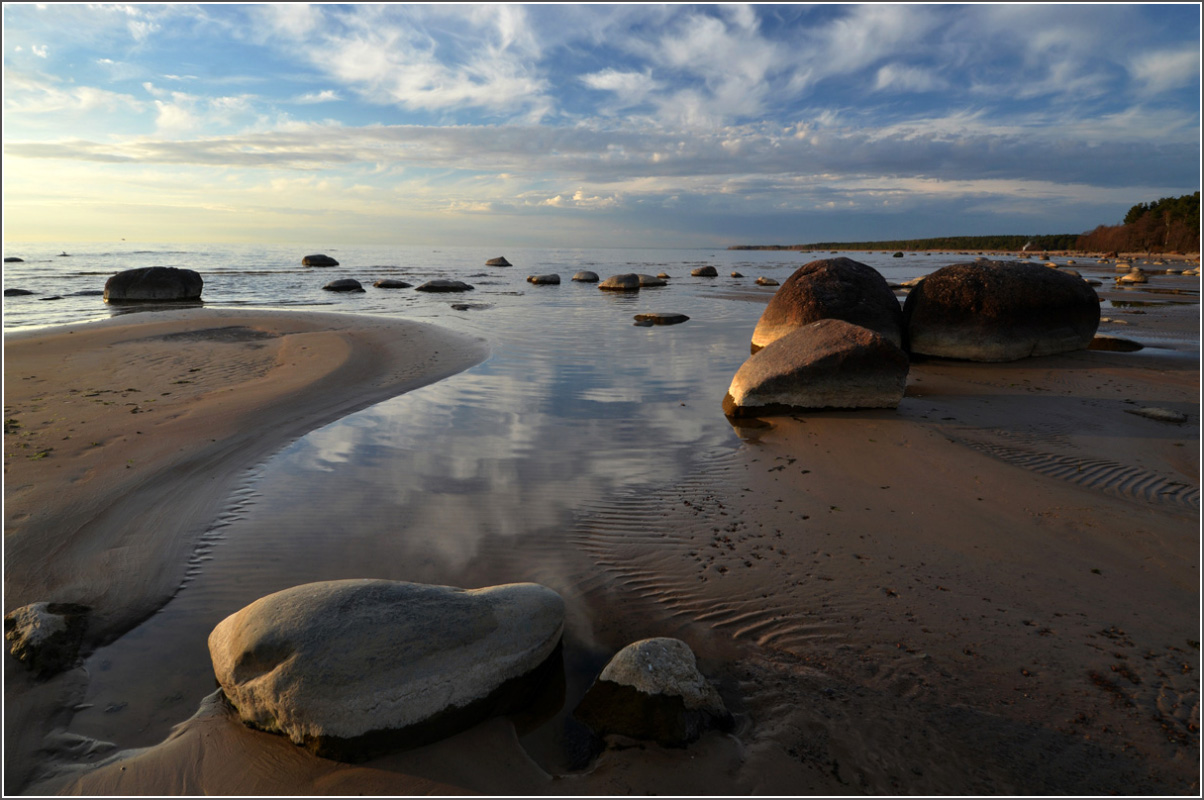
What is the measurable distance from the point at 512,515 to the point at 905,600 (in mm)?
3691

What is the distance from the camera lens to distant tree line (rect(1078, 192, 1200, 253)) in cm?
6700

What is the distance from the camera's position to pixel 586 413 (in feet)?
31.6

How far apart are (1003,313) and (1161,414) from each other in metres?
4.92

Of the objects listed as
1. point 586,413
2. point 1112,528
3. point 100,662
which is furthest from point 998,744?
point 586,413

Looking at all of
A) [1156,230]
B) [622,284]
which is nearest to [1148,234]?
[1156,230]

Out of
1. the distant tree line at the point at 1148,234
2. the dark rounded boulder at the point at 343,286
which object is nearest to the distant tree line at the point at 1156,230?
the distant tree line at the point at 1148,234

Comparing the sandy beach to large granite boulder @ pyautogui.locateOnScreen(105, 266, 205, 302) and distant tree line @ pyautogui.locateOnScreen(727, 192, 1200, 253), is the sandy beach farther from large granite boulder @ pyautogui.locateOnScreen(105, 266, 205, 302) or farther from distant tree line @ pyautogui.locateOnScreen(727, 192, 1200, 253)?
distant tree line @ pyautogui.locateOnScreen(727, 192, 1200, 253)

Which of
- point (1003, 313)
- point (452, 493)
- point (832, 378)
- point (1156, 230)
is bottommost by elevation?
point (452, 493)

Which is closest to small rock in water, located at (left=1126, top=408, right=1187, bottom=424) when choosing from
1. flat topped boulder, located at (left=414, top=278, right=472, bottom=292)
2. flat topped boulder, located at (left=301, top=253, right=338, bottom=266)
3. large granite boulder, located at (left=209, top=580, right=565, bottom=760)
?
large granite boulder, located at (left=209, top=580, right=565, bottom=760)

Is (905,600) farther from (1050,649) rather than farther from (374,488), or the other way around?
(374,488)

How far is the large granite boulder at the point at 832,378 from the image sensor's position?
912cm

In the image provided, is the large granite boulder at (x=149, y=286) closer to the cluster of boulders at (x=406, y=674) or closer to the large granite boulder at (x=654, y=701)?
the cluster of boulders at (x=406, y=674)

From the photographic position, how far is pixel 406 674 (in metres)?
3.31

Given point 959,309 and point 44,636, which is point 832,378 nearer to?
point 959,309
